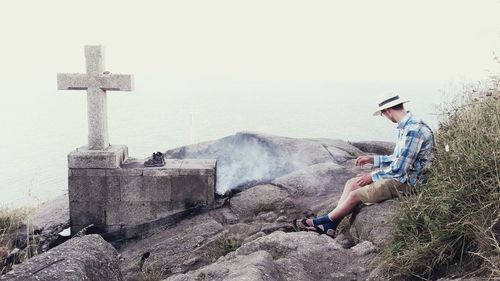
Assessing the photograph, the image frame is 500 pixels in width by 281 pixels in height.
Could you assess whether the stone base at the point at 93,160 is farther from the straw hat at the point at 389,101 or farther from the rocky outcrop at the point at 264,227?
the straw hat at the point at 389,101

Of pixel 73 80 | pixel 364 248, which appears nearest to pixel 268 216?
pixel 364 248

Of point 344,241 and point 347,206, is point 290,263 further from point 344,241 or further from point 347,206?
point 347,206

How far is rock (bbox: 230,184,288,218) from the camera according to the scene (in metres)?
8.02

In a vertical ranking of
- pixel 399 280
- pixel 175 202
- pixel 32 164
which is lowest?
pixel 32 164

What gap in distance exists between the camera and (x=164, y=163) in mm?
8602

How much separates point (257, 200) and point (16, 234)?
4286 millimetres

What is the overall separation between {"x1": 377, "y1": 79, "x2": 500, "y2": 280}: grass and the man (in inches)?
26.3

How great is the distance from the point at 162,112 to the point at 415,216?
9848cm

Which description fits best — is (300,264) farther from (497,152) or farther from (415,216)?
(497,152)

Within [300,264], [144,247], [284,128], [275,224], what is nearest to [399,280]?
[300,264]

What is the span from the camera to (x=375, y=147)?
11438 millimetres

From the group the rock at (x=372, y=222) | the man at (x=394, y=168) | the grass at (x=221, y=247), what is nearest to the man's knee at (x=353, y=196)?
the man at (x=394, y=168)

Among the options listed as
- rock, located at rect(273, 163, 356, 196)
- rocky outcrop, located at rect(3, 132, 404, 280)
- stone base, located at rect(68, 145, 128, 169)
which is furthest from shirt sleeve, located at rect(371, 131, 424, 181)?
stone base, located at rect(68, 145, 128, 169)

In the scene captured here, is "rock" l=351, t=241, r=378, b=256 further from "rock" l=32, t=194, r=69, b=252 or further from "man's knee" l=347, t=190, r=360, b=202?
"rock" l=32, t=194, r=69, b=252
